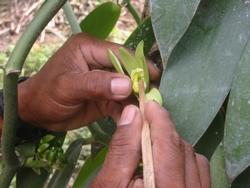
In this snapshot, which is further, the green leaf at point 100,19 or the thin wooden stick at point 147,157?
the green leaf at point 100,19

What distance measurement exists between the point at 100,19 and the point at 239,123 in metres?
0.51

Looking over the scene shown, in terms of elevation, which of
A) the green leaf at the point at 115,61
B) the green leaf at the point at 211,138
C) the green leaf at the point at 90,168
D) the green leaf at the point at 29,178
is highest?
the green leaf at the point at 115,61

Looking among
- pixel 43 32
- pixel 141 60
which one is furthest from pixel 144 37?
pixel 43 32

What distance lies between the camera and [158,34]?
1.77 ft

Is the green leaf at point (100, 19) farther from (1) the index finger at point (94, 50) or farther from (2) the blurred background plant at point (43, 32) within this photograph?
(2) the blurred background plant at point (43, 32)

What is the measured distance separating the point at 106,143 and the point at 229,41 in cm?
44

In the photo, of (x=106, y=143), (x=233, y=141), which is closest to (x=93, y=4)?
(x=106, y=143)

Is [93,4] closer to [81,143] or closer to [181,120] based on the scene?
[81,143]

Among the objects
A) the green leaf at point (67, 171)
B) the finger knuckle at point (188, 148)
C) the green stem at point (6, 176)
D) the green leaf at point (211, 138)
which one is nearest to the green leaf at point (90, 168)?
the green leaf at point (67, 171)

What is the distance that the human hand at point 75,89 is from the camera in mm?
720

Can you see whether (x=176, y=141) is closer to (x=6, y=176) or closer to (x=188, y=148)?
(x=188, y=148)

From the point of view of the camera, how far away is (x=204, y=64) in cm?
58

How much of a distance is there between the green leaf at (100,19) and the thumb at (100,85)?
25cm

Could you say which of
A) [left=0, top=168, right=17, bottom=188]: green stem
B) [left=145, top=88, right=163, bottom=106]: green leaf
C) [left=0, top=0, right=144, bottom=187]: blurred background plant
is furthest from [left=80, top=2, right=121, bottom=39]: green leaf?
[left=0, top=0, right=144, bottom=187]: blurred background plant
